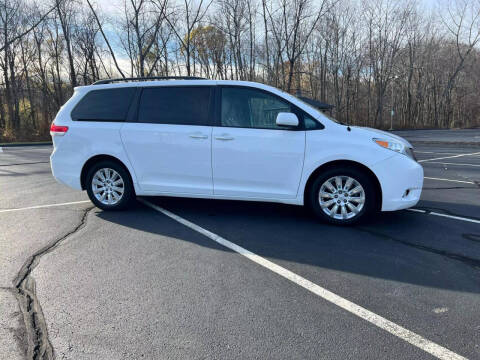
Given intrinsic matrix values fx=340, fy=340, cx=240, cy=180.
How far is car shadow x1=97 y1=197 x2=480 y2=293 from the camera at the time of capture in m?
3.30

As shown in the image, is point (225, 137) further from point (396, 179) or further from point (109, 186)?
point (396, 179)

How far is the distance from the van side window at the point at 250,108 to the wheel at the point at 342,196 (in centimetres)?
99

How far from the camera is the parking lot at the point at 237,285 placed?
2246 mm

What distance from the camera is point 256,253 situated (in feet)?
12.2

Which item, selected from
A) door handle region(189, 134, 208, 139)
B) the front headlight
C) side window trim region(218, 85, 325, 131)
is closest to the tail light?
door handle region(189, 134, 208, 139)

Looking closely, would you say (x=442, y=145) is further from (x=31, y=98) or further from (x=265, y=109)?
(x=31, y=98)

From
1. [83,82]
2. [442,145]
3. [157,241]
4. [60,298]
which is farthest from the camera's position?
[83,82]

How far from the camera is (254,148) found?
458cm

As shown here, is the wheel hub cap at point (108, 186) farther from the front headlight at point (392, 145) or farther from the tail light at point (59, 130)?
the front headlight at point (392, 145)

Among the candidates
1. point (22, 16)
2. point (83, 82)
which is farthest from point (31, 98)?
point (22, 16)

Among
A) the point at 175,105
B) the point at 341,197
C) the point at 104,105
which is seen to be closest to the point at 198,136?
the point at 175,105

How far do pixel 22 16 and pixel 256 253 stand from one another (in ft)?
111

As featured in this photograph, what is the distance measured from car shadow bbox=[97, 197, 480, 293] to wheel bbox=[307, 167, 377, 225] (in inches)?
6.8

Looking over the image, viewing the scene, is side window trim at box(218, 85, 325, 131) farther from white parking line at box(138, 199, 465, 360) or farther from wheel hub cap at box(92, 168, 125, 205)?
wheel hub cap at box(92, 168, 125, 205)
